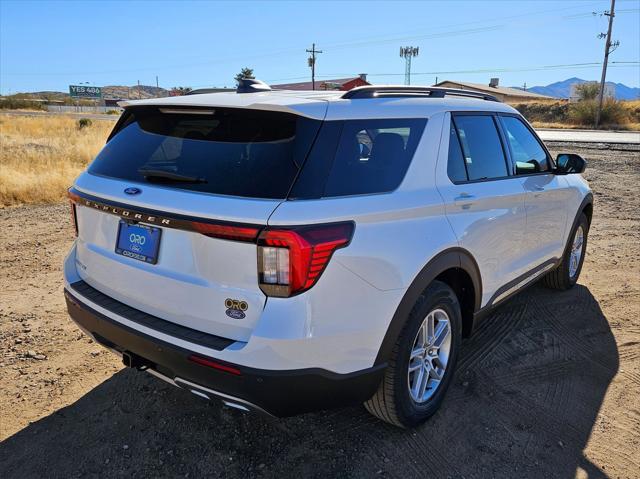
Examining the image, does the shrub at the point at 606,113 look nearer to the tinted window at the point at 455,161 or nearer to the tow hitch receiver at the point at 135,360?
the tinted window at the point at 455,161

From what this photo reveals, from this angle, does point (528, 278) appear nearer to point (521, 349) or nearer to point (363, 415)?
point (521, 349)

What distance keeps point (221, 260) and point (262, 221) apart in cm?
26

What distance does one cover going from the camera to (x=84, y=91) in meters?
99.2

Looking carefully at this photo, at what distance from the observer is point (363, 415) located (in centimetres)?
300

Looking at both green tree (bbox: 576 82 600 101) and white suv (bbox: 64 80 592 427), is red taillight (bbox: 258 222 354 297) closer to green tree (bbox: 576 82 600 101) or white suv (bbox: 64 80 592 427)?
white suv (bbox: 64 80 592 427)

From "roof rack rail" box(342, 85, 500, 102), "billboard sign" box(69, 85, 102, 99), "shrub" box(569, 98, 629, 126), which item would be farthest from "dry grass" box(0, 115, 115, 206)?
"billboard sign" box(69, 85, 102, 99)

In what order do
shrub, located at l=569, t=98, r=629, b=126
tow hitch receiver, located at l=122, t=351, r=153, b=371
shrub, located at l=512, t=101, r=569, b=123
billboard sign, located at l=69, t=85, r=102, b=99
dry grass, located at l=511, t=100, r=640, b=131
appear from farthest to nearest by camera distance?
1. billboard sign, located at l=69, t=85, r=102, b=99
2. shrub, located at l=512, t=101, r=569, b=123
3. shrub, located at l=569, t=98, r=629, b=126
4. dry grass, located at l=511, t=100, r=640, b=131
5. tow hitch receiver, located at l=122, t=351, r=153, b=371

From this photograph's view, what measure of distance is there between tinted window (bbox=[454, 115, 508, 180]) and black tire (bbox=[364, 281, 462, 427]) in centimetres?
83

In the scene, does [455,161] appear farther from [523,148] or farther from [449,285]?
[523,148]

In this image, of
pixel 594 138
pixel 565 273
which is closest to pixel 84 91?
pixel 594 138


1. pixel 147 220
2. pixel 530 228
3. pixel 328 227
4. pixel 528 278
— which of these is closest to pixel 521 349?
pixel 528 278

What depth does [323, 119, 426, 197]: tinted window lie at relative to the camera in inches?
89.1

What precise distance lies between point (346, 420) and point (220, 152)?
1688mm

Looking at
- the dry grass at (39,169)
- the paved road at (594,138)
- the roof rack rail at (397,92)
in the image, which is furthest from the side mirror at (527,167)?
the paved road at (594,138)
